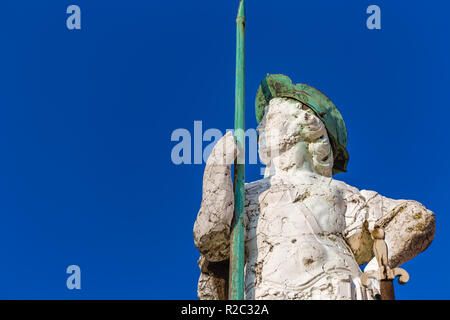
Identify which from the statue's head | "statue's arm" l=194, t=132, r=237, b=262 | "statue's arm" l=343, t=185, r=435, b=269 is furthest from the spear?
"statue's arm" l=343, t=185, r=435, b=269

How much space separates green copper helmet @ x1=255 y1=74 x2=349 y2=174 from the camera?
8453mm

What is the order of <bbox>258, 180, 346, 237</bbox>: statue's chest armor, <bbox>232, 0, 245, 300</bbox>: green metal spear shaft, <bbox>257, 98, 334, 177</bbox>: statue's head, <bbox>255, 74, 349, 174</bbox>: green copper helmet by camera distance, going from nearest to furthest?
<bbox>232, 0, 245, 300</bbox>: green metal spear shaft < <bbox>258, 180, 346, 237</bbox>: statue's chest armor < <bbox>257, 98, 334, 177</bbox>: statue's head < <bbox>255, 74, 349, 174</bbox>: green copper helmet

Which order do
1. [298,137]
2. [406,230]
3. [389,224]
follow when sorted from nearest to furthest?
[406,230] < [389,224] < [298,137]

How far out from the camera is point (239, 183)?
7684 mm

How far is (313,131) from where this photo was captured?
829 cm

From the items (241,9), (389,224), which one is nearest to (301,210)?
(389,224)

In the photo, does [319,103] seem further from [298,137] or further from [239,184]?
[239,184]

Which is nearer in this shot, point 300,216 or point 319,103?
point 300,216

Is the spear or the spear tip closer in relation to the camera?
the spear

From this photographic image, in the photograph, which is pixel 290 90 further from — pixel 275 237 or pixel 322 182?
pixel 275 237

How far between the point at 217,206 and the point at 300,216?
83 centimetres

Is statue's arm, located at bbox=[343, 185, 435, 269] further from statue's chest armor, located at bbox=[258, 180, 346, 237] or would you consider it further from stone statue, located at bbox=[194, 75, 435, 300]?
statue's chest armor, located at bbox=[258, 180, 346, 237]
